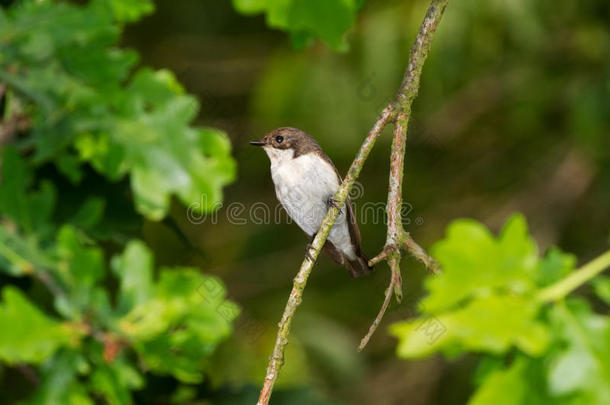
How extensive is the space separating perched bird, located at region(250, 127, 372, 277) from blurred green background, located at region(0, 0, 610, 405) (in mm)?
1931

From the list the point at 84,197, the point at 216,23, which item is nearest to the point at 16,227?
the point at 84,197

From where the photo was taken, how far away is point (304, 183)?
13.7 ft

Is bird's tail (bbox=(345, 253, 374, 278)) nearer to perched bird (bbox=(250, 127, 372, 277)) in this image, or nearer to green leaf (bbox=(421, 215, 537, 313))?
perched bird (bbox=(250, 127, 372, 277))

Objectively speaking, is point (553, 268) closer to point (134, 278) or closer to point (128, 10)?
point (134, 278)

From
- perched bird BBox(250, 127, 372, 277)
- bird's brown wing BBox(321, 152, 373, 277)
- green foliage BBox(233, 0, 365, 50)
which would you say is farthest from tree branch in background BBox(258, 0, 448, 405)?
bird's brown wing BBox(321, 152, 373, 277)

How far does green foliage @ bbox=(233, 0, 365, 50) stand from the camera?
2887mm

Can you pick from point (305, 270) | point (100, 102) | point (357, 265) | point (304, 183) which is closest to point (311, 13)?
point (305, 270)

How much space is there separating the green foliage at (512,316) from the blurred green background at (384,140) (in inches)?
179

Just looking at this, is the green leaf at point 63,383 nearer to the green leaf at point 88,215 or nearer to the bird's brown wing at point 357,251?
the green leaf at point 88,215

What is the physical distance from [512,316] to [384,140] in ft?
21.4

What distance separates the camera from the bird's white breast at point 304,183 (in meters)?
4.18

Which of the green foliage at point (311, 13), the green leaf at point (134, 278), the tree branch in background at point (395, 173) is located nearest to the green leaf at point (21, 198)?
the green leaf at point (134, 278)

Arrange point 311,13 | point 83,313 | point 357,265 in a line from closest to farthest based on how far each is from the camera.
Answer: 1. point 83,313
2. point 311,13
3. point 357,265

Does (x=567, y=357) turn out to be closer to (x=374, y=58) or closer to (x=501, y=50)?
(x=374, y=58)
